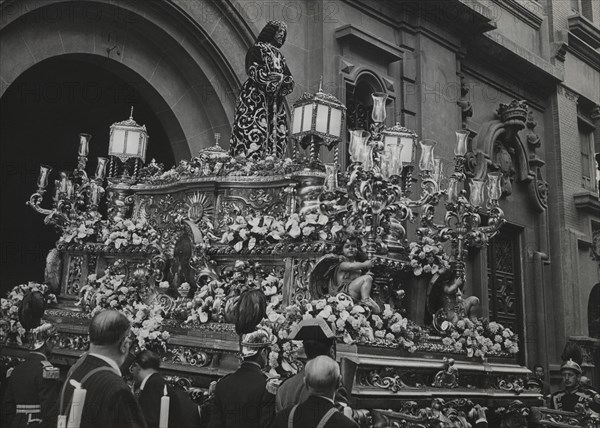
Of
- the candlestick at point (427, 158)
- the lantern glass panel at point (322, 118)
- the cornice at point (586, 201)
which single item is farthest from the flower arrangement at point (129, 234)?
the cornice at point (586, 201)

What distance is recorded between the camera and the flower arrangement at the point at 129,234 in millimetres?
9336

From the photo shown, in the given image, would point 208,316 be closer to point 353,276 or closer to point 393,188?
point 353,276

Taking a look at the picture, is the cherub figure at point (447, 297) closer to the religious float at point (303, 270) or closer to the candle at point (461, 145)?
the religious float at point (303, 270)

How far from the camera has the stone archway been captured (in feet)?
39.6

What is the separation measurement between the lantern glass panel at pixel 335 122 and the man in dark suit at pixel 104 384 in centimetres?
452

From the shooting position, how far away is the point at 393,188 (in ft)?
25.9

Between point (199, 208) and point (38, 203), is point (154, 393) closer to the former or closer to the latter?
point (199, 208)

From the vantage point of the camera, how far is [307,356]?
18.3ft

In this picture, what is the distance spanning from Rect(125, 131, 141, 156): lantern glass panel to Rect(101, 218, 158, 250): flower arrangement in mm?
1130

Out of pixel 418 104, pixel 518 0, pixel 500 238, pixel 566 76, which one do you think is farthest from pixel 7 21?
pixel 566 76

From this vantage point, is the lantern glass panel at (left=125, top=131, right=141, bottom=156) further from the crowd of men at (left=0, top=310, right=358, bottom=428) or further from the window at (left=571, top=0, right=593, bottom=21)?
the window at (left=571, top=0, right=593, bottom=21)

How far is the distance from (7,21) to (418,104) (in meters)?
8.11

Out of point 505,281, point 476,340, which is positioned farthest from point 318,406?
point 505,281

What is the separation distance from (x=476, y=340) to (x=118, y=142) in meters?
5.41
